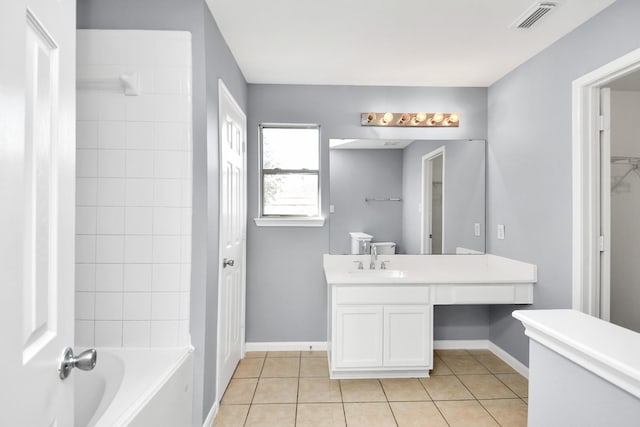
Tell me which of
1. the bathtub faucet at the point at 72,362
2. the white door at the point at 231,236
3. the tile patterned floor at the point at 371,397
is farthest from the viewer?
the white door at the point at 231,236

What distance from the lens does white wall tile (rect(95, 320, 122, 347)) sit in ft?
6.20

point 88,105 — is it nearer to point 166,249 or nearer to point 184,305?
point 166,249

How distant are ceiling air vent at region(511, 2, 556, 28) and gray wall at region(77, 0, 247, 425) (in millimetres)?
1834

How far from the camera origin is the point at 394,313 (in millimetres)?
2705

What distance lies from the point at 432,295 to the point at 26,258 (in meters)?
2.53

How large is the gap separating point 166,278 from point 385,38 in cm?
203

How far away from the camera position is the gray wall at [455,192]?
10.7 feet

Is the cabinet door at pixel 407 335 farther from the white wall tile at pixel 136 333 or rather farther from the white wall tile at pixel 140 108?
the white wall tile at pixel 140 108

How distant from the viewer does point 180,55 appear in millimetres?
1930

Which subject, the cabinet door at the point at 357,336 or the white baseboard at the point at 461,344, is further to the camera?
the white baseboard at the point at 461,344

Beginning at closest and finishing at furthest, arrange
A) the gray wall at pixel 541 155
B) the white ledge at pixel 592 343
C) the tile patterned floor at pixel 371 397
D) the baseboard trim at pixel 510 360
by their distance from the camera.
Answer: the white ledge at pixel 592 343 → the gray wall at pixel 541 155 → the tile patterned floor at pixel 371 397 → the baseboard trim at pixel 510 360

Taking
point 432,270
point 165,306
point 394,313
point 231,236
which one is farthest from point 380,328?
point 165,306

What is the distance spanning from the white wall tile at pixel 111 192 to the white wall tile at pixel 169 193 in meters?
0.18

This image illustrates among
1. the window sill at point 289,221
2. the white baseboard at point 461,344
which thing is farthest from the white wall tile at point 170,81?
the white baseboard at point 461,344
